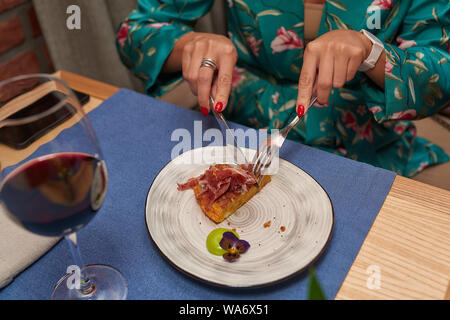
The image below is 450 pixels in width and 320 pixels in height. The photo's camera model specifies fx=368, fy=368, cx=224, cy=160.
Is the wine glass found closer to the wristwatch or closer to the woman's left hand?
the woman's left hand

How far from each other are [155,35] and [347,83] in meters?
0.57

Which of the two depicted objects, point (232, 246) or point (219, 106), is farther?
point (219, 106)

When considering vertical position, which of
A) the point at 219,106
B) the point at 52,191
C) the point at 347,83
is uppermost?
the point at 52,191

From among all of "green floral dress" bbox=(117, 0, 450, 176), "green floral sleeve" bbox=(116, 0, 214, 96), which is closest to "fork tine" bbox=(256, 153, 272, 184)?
"green floral dress" bbox=(117, 0, 450, 176)

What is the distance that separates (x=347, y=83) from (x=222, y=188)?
61 cm

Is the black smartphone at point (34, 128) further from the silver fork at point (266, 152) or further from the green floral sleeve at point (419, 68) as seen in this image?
the green floral sleeve at point (419, 68)

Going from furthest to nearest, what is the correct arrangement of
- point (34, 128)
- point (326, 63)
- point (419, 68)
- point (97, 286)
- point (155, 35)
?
point (155, 35), point (419, 68), point (326, 63), point (97, 286), point (34, 128)

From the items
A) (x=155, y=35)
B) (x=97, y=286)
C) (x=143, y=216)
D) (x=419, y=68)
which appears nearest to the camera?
(x=97, y=286)

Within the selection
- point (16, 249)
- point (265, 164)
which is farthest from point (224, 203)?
point (16, 249)

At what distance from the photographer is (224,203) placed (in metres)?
0.64

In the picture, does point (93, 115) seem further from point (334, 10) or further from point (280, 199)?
point (334, 10)

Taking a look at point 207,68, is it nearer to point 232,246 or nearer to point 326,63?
point 326,63

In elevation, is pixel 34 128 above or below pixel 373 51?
above
